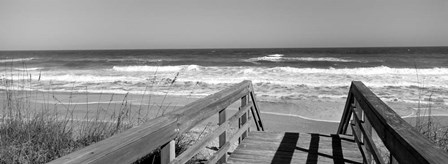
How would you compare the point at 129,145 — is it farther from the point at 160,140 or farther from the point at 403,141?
the point at 403,141

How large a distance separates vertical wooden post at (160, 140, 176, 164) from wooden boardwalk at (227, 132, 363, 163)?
6.44ft

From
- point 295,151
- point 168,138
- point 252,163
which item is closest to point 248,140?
point 295,151

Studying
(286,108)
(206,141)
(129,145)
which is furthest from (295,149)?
(286,108)

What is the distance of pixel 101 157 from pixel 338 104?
1129 cm

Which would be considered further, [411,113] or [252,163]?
[411,113]

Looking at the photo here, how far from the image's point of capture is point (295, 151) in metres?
4.64

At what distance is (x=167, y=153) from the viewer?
7.24ft

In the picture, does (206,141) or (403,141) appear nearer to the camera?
(403,141)

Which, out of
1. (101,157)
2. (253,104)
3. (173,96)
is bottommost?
(173,96)

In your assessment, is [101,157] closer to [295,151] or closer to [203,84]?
[295,151]

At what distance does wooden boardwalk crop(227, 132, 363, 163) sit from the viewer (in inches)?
166

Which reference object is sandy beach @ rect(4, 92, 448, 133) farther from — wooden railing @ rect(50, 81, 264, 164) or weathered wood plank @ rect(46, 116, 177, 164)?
weathered wood plank @ rect(46, 116, 177, 164)

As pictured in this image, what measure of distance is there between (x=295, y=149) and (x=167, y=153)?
2926 millimetres

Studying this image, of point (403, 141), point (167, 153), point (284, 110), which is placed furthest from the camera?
point (284, 110)
